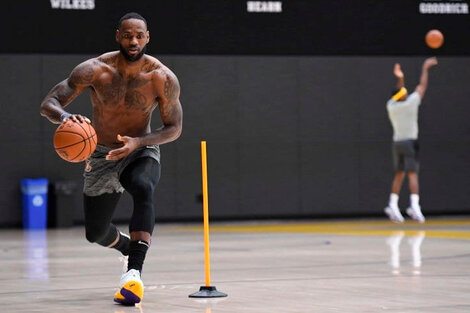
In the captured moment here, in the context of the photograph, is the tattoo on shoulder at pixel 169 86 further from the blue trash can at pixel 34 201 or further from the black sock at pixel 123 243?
the blue trash can at pixel 34 201

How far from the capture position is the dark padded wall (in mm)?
22500

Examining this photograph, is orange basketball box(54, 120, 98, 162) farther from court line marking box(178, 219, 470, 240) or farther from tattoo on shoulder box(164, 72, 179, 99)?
court line marking box(178, 219, 470, 240)

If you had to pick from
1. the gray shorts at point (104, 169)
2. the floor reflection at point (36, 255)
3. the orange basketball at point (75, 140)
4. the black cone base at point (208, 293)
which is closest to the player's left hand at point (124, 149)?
the orange basketball at point (75, 140)

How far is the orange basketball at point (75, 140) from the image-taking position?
28.9 feet

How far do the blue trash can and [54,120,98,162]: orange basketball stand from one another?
1317 cm

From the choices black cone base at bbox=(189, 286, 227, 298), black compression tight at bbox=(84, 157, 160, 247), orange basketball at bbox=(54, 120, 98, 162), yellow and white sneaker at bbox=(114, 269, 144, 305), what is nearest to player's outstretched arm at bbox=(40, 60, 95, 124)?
orange basketball at bbox=(54, 120, 98, 162)

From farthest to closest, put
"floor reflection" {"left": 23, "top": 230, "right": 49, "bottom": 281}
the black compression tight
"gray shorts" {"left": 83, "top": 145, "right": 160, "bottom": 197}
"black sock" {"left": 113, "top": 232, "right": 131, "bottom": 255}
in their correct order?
"floor reflection" {"left": 23, "top": 230, "right": 49, "bottom": 281}, "black sock" {"left": 113, "top": 232, "right": 131, "bottom": 255}, "gray shorts" {"left": 83, "top": 145, "right": 160, "bottom": 197}, the black compression tight

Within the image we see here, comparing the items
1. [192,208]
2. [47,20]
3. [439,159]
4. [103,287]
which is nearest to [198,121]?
[192,208]

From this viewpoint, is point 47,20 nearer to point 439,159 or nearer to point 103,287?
point 439,159

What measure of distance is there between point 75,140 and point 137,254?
3.81 ft

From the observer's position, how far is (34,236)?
19875mm

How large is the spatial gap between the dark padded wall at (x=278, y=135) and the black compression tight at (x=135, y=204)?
1272cm

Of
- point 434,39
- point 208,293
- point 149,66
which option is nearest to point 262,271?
point 208,293

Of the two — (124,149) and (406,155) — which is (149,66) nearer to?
(124,149)
